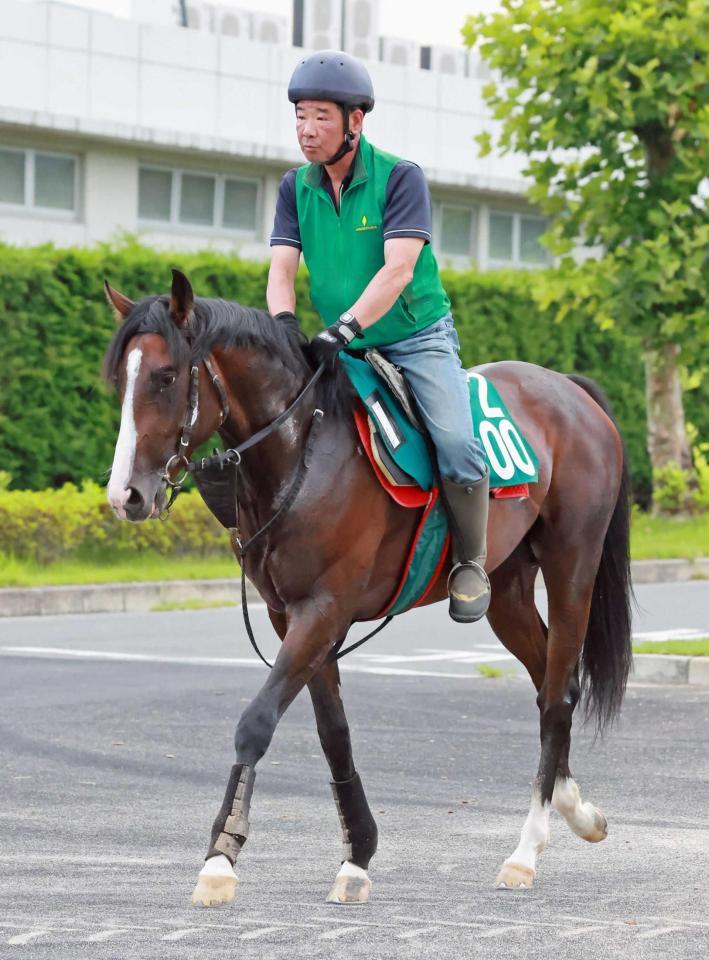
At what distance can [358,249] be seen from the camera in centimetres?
668

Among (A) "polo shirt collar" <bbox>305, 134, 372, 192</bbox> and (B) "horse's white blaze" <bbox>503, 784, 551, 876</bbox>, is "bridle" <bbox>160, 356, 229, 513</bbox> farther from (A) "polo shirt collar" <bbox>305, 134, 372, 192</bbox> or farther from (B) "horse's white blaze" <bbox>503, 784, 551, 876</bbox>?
(B) "horse's white blaze" <bbox>503, 784, 551, 876</bbox>

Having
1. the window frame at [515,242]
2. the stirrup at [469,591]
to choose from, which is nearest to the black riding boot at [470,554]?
the stirrup at [469,591]

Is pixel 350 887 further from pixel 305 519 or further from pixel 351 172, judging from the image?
pixel 351 172

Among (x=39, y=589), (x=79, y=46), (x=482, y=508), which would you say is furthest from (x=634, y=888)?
(x=79, y=46)

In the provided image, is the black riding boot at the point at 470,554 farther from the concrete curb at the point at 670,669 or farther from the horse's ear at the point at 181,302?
the concrete curb at the point at 670,669

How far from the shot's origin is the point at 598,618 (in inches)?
321

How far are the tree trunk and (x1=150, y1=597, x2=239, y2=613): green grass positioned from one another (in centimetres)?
859

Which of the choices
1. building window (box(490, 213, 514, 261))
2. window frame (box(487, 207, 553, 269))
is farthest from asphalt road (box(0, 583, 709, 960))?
building window (box(490, 213, 514, 261))

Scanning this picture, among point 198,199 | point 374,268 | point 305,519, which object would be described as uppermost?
point 198,199

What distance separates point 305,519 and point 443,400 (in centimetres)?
80

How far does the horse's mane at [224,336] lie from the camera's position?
5906 millimetres

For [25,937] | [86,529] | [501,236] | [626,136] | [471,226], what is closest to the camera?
[25,937]

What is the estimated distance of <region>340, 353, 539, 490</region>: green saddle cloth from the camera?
6543 millimetres

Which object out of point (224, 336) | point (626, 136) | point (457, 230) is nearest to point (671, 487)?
point (626, 136)
